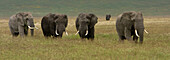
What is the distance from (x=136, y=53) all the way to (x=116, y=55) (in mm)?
936

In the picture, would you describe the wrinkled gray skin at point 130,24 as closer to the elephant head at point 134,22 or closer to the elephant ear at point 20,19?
the elephant head at point 134,22

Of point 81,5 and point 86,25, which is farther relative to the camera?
point 81,5

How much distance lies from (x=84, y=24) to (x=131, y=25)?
8.64ft

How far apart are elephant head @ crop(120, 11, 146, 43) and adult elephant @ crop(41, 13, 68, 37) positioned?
3374 mm

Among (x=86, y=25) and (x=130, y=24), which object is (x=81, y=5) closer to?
(x=86, y=25)

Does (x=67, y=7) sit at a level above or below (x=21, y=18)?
below

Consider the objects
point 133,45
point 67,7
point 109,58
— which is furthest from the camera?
point 67,7

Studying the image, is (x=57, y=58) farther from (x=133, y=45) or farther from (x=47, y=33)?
(x=47, y=33)

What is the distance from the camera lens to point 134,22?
14469 mm

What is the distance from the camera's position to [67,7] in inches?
5162

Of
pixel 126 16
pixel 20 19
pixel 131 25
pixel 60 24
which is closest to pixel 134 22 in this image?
pixel 131 25

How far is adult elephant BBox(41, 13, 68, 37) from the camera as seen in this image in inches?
687

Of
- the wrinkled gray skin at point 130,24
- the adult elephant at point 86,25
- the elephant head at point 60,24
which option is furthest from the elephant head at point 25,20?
the wrinkled gray skin at point 130,24

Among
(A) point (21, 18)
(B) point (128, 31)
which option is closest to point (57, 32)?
(A) point (21, 18)
